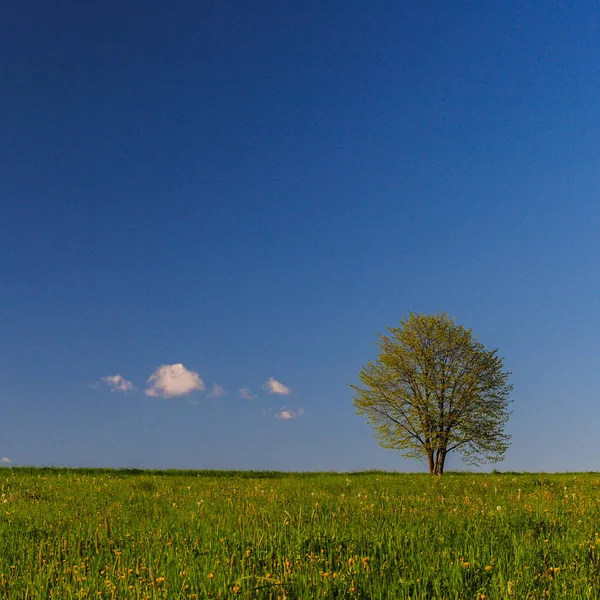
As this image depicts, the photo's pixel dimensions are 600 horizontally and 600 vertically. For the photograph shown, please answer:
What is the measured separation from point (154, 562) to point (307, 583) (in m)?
1.85

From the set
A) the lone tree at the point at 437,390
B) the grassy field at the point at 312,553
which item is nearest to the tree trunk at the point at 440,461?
the lone tree at the point at 437,390

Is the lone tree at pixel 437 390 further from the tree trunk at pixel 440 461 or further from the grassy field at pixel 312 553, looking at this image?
the grassy field at pixel 312 553

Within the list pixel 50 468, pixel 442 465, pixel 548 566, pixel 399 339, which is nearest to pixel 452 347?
pixel 399 339

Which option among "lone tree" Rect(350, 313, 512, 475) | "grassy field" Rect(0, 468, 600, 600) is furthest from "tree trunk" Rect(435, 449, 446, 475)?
"grassy field" Rect(0, 468, 600, 600)

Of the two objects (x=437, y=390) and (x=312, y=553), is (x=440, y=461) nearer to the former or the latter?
(x=437, y=390)

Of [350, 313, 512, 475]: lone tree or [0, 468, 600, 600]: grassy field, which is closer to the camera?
[0, 468, 600, 600]: grassy field

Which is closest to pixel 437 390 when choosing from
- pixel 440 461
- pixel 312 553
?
pixel 440 461

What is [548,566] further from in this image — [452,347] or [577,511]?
[452,347]

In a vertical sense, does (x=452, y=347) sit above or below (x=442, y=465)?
above

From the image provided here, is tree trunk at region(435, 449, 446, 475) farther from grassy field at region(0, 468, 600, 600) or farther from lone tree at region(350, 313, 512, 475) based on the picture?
grassy field at region(0, 468, 600, 600)

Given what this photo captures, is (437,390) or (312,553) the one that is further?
(437,390)

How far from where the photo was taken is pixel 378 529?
22.0ft

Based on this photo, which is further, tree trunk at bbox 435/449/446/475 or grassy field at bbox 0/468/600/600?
tree trunk at bbox 435/449/446/475

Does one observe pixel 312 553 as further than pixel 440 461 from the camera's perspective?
No
